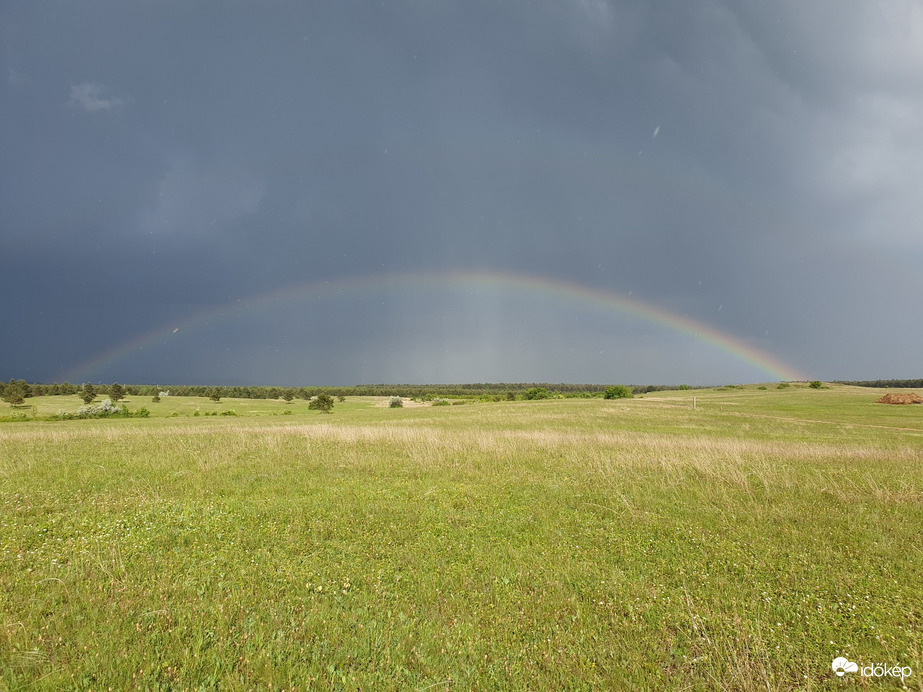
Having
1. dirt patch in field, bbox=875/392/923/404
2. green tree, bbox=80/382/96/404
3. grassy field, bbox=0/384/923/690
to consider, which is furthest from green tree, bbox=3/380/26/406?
dirt patch in field, bbox=875/392/923/404

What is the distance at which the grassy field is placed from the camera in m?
4.33

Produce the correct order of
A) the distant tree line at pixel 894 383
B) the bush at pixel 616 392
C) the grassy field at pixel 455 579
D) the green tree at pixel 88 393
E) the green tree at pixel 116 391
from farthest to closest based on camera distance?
the distant tree line at pixel 894 383 < the bush at pixel 616 392 < the green tree at pixel 116 391 < the green tree at pixel 88 393 < the grassy field at pixel 455 579

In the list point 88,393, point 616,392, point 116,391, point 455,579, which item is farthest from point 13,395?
point 616,392

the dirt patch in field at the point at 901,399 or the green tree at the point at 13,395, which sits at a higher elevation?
the green tree at the point at 13,395

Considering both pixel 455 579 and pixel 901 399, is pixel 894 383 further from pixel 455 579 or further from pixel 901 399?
pixel 455 579

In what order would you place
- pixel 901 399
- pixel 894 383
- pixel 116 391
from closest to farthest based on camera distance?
pixel 901 399 < pixel 116 391 < pixel 894 383

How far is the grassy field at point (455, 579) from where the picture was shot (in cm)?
433

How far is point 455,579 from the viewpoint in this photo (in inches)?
239

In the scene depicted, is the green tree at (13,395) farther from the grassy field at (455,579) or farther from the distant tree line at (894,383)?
the distant tree line at (894,383)

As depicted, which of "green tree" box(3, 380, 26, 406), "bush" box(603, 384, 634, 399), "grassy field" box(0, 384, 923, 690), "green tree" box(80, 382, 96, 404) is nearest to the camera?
"grassy field" box(0, 384, 923, 690)

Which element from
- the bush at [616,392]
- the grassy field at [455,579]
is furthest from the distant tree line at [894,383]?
the grassy field at [455,579]

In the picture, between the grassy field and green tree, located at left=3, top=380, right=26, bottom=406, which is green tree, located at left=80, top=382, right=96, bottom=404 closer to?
green tree, located at left=3, top=380, right=26, bottom=406

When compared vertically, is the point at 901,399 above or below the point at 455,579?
below

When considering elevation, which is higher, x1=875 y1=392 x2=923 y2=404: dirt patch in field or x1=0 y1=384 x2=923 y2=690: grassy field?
x1=0 y1=384 x2=923 y2=690: grassy field
